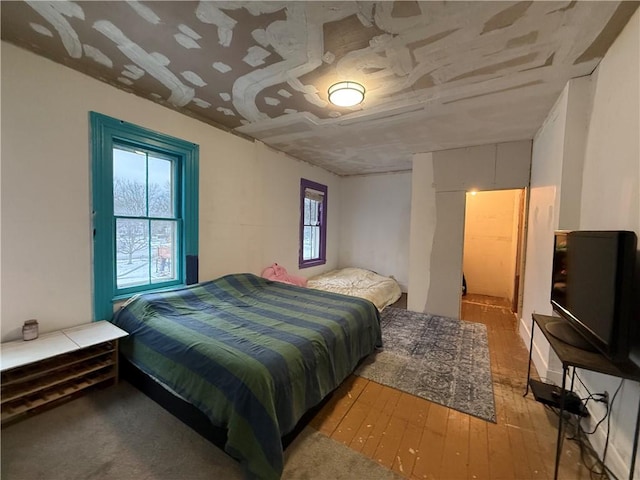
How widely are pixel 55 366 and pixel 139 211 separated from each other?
1.39 m

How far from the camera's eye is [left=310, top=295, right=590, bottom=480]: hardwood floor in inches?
58.3

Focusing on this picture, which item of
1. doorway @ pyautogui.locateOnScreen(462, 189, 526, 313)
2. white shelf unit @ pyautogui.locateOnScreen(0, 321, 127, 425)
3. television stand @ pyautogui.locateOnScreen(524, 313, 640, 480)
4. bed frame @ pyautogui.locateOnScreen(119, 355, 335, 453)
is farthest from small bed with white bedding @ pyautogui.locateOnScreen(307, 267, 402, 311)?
white shelf unit @ pyautogui.locateOnScreen(0, 321, 127, 425)

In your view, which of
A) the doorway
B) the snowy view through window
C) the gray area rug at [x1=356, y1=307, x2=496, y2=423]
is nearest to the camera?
the gray area rug at [x1=356, y1=307, x2=496, y2=423]

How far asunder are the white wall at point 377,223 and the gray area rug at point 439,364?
1.81m

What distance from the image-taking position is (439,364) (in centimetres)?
256

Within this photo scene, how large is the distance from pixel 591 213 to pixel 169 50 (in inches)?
129

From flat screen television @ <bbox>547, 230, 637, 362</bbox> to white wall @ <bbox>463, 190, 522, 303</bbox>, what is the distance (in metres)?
3.44

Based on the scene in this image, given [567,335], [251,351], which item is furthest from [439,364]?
[251,351]

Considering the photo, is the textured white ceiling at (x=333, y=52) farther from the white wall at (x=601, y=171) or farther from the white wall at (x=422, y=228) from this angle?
the white wall at (x=422, y=228)

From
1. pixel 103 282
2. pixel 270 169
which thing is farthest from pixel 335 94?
pixel 103 282

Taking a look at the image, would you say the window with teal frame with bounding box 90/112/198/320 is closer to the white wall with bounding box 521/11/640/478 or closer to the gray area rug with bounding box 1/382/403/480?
the gray area rug with bounding box 1/382/403/480

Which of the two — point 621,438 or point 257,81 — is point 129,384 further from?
point 621,438

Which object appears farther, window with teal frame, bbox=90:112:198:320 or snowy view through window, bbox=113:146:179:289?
snowy view through window, bbox=113:146:179:289

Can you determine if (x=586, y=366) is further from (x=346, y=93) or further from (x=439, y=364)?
(x=346, y=93)
